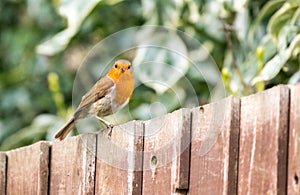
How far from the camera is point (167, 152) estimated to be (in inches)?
77.0

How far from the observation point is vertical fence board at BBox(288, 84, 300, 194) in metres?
1.50

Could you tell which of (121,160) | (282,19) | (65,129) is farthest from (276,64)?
(65,129)

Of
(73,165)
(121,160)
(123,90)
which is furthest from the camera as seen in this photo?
(73,165)

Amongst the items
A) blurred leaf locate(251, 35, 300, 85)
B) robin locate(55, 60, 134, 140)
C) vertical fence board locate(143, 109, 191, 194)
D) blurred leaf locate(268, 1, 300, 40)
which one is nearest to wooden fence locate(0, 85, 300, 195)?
vertical fence board locate(143, 109, 191, 194)

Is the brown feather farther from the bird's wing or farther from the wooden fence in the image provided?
the wooden fence

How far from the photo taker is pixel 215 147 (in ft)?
5.81

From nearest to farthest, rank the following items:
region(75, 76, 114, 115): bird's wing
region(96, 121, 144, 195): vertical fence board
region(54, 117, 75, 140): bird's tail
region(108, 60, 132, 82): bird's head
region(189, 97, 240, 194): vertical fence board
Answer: region(189, 97, 240, 194): vertical fence board < region(96, 121, 144, 195): vertical fence board < region(108, 60, 132, 82): bird's head < region(75, 76, 114, 115): bird's wing < region(54, 117, 75, 140): bird's tail

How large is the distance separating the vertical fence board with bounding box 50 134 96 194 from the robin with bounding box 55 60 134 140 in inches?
3.3

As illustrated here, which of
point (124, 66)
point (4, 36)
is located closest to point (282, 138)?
point (124, 66)

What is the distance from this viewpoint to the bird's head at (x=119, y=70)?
87.9 inches

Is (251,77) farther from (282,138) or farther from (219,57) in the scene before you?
(282,138)

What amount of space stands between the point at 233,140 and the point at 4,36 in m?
3.98

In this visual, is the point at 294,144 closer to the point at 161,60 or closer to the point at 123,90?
the point at 123,90

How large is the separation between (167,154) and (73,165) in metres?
0.48
